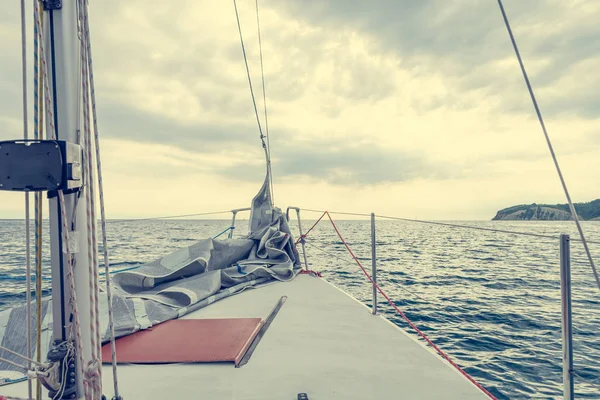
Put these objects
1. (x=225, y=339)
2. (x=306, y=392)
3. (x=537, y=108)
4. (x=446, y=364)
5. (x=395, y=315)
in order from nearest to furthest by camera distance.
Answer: (x=537, y=108), (x=306, y=392), (x=446, y=364), (x=225, y=339), (x=395, y=315)

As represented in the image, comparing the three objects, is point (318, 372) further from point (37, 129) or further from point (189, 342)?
point (37, 129)

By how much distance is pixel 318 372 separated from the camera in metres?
1.84

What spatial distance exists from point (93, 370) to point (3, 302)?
21.0 feet

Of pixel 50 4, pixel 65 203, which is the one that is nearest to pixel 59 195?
pixel 65 203

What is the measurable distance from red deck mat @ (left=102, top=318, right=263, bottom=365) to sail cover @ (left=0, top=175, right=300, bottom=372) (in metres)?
0.13

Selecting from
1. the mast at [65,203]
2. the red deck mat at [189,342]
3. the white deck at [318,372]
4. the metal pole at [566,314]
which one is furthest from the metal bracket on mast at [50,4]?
the metal pole at [566,314]

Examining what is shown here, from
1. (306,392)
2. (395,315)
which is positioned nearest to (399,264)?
(395,315)

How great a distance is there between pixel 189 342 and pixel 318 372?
2.76ft

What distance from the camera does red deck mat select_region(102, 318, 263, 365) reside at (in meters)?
2.00

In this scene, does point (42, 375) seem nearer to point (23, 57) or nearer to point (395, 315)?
point (23, 57)

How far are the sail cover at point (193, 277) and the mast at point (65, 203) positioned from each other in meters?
1.07

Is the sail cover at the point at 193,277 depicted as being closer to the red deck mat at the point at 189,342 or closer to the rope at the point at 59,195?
the red deck mat at the point at 189,342

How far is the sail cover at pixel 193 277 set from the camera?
7.42 ft

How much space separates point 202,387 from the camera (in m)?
1.68
